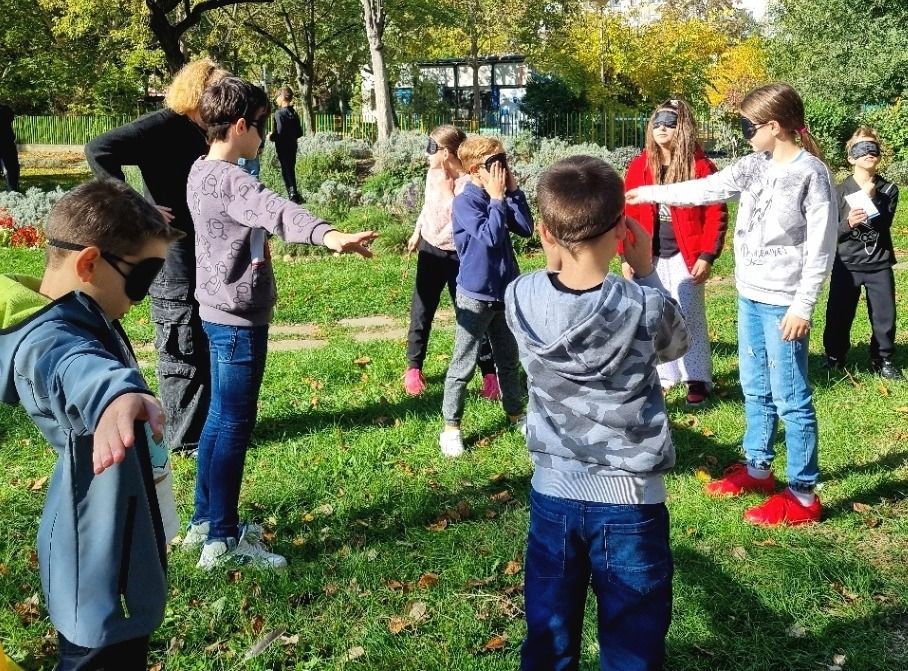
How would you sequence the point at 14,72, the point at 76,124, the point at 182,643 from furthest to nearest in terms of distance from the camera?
the point at 76,124, the point at 14,72, the point at 182,643

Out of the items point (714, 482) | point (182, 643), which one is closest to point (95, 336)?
point (182, 643)

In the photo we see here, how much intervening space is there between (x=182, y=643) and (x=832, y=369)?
530 cm

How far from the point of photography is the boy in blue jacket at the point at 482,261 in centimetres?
479

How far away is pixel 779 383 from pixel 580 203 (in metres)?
2.18

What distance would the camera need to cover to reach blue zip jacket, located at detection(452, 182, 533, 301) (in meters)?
4.92

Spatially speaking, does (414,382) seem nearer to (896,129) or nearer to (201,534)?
(201,534)

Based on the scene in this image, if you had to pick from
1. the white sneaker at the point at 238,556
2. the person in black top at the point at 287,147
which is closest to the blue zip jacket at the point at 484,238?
the white sneaker at the point at 238,556

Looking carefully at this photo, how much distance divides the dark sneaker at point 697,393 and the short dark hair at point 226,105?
3708mm

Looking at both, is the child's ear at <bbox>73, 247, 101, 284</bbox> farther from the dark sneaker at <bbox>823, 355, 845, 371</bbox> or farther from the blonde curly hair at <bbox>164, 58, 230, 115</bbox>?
the dark sneaker at <bbox>823, 355, 845, 371</bbox>

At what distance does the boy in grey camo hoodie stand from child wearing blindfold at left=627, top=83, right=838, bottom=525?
5.76 feet

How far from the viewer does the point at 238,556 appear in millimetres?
3988

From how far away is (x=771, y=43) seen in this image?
39.4 metres

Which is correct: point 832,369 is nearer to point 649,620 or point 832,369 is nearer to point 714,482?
point 714,482

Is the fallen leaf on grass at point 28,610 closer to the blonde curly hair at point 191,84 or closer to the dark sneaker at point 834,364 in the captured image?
the blonde curly hair at point 191,84
